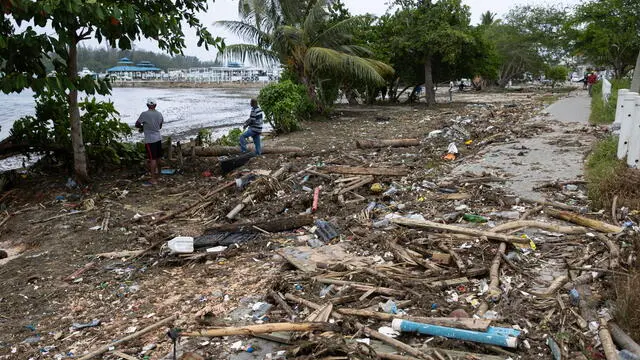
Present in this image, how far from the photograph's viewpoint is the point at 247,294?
468 cm

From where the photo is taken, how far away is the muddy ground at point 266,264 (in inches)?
149

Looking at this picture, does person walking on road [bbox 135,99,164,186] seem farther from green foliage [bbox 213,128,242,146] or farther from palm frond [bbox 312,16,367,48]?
palm frond [bbox 312,16,367,48]

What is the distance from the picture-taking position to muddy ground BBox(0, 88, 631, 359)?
3.79 m

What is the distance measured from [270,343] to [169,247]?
2.95 m

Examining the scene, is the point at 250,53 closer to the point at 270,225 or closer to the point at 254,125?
the point at 254,125

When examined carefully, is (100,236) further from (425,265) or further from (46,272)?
(425,265)

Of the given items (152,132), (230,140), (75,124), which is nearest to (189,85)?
(230,140)

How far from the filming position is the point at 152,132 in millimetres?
10438

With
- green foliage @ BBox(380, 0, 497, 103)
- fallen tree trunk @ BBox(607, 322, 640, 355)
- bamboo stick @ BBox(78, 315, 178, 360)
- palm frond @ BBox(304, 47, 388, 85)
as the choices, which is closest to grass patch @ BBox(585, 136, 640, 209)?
fallen tree trunk @ BBox(607, 322, 640, 355)

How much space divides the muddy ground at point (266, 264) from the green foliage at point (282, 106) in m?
7.79

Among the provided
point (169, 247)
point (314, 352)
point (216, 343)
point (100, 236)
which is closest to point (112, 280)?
point (169, 247)

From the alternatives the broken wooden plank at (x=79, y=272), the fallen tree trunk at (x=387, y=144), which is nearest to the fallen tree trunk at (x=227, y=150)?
the fallen tree trunk at (x=387, y=144)

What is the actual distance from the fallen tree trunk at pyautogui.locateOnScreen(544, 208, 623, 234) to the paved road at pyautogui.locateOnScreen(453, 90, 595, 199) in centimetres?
96

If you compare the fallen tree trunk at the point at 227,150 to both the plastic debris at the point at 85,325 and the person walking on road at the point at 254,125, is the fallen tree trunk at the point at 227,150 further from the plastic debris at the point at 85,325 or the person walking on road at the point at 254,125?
the plastic debris at the point at 85,325
